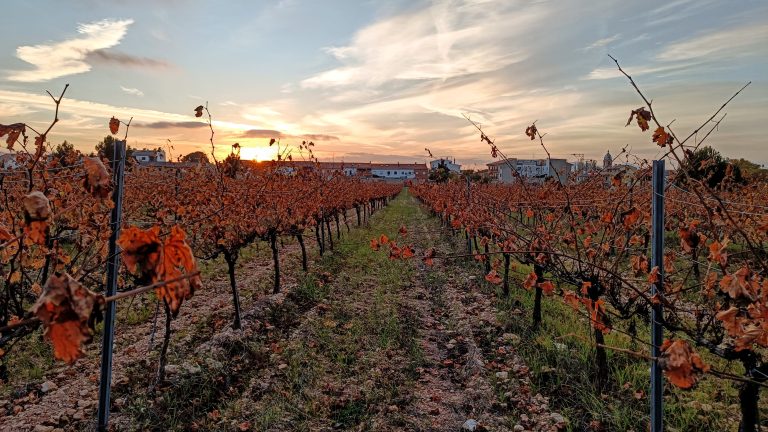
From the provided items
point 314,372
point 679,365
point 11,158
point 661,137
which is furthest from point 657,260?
point 11,158

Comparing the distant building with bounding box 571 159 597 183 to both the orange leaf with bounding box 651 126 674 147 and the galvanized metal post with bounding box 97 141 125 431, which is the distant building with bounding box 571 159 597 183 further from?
the galvanized metal post with bounding box 97 141 125 431

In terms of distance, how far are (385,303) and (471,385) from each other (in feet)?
11.5

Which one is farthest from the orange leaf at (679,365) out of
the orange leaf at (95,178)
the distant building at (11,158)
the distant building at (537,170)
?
the distant building at (11,158)

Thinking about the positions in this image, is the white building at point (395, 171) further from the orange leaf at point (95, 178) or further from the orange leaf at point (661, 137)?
the orange leaf at point (95, 178)

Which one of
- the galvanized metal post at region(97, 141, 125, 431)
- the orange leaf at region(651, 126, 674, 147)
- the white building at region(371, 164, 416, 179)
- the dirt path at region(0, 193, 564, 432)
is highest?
the white building at region(371, 164, 416, 179)

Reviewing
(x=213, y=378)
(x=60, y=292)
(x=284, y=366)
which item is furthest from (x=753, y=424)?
(x=213, y=378)

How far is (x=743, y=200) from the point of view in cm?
1598

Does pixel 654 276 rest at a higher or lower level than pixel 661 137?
lower

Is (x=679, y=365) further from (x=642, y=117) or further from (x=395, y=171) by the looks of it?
(x=395, y=171)

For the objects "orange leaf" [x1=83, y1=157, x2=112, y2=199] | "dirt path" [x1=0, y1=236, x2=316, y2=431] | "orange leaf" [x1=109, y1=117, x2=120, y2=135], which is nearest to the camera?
"orange leaf" [x1=83, y1=157, x2=112, y2=199]

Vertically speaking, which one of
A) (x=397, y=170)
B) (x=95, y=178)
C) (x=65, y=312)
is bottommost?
(x=65, y=312)

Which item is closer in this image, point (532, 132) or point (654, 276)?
point (654, 276)

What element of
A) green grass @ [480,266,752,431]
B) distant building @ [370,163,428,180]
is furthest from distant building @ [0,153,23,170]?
distant building @ [370,163,428,180]

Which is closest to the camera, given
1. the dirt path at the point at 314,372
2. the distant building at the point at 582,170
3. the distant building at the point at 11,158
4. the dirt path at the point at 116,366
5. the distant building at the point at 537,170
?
the dirt path at the point at 116,366
